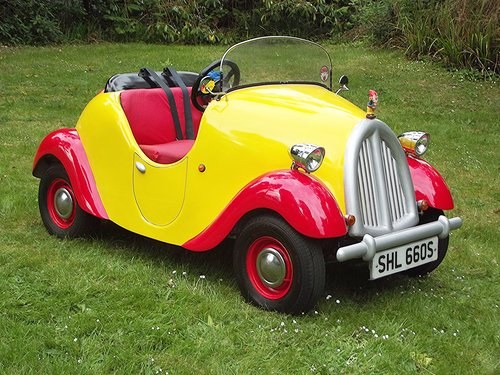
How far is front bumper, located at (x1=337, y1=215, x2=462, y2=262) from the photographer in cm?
348

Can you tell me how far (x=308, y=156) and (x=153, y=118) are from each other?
163 centimetres

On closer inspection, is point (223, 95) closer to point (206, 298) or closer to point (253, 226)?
point (253, 226)

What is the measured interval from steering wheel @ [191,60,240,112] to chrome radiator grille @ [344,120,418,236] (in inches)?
39.0

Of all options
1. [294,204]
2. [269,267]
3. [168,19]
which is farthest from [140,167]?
[168,19]

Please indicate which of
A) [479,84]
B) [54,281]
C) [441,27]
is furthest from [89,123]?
[441,27]

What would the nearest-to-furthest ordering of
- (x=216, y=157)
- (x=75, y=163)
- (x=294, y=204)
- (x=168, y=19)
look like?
(x=294, y=204) → (x=216, y=157) → (x=75, y=163) → (x=168, y=19)

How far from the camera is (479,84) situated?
10.9 metres

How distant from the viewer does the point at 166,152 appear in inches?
178

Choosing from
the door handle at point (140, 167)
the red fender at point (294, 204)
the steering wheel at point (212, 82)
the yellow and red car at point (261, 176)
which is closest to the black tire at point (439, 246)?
the yellow and red car at point (261, 176)

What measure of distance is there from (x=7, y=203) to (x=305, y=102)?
264 cm

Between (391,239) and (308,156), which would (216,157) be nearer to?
(308,156)

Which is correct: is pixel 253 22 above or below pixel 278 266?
below

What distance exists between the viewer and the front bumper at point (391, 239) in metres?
3.48

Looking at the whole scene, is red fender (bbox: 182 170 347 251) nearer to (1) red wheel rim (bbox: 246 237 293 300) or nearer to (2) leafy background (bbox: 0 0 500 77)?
(1) red wheel rim (bbox: 246 237 293 300)
